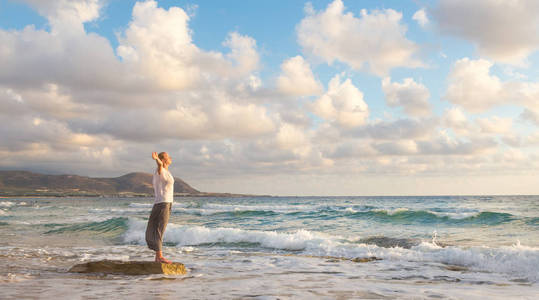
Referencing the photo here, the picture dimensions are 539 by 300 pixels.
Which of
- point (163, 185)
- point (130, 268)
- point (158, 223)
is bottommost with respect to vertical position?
point (130, 268)

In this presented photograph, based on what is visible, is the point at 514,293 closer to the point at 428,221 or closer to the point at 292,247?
the point at 292,247

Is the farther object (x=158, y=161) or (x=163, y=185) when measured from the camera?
(x=163, y=185)

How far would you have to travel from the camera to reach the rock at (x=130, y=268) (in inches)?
324

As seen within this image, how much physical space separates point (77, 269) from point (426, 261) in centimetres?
Answer: 865

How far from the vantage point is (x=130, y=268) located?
8.29m

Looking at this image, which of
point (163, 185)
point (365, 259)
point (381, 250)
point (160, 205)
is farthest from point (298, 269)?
point (381, 250)

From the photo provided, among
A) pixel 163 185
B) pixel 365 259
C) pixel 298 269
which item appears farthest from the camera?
pixel 365 259

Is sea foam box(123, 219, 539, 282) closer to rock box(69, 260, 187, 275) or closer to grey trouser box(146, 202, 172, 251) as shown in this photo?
rock box(69, 260, 187, 275)

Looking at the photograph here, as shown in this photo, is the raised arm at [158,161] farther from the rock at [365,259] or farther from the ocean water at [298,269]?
the rock at [365,259]

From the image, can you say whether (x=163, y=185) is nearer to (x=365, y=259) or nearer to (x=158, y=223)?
(x=158, y=223)

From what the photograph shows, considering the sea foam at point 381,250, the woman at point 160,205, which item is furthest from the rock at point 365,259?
the woman at point 160,205

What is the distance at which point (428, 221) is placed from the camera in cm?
2327

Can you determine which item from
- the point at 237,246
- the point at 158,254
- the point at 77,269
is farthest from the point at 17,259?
the point at 237,246

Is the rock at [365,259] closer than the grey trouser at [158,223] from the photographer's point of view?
No
